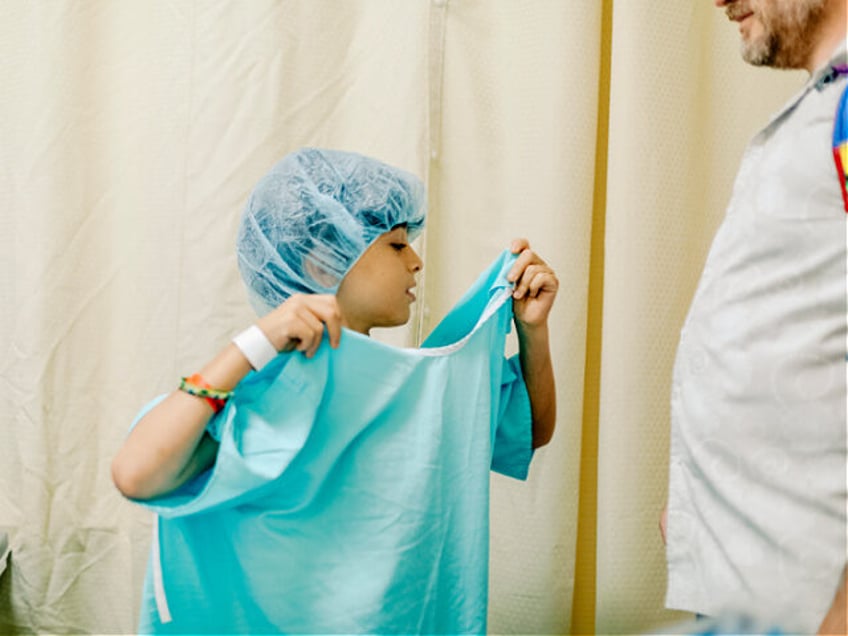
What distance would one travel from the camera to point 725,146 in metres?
1.70

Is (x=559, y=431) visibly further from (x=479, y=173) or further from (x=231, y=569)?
(x=231, y=569)

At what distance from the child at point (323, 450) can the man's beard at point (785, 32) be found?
16.9 inches

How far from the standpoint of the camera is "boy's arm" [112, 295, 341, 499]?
3.31ft

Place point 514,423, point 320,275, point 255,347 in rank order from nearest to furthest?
point 255,347
point 320,275
point 514,423

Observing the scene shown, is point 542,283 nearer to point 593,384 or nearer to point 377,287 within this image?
point 377,287

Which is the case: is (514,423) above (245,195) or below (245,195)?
below

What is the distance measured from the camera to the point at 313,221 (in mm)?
1215

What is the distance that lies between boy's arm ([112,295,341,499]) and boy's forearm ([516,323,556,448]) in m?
0.36

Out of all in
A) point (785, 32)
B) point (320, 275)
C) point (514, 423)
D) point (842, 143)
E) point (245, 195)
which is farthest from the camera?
point (245, 195)

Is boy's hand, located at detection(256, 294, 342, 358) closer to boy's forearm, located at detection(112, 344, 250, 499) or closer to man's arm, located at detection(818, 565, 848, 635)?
boy's forearm, located at detection(112, 344, 250, 499)

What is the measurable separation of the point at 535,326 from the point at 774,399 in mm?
392

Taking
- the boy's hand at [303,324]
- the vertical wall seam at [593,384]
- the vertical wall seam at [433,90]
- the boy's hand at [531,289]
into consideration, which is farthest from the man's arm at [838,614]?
the vertical wall seam at [433,90]

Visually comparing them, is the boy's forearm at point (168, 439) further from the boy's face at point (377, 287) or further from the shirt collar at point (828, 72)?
the shirt collar at point (828, 72)

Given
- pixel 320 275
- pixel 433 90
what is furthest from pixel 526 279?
pixel 433 90
